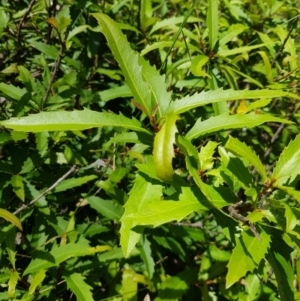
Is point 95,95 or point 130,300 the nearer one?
point 130,300

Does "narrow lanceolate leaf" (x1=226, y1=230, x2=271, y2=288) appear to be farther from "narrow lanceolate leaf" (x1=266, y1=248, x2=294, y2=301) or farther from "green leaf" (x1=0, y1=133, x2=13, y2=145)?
"green leaf" (x1=0, y1=133, x2=13, y2=145)

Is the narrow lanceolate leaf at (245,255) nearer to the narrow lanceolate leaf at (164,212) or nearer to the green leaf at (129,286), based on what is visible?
the narrow lanceolate leaf at (164,212)

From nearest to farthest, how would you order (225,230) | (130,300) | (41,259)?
(225,230) < (41,259) < (130,300)

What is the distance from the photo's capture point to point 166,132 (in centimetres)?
81

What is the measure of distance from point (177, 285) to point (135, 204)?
2.84ft

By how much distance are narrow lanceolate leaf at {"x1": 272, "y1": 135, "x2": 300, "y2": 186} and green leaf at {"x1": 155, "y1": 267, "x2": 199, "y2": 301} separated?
889mm

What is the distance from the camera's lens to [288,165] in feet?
3.35

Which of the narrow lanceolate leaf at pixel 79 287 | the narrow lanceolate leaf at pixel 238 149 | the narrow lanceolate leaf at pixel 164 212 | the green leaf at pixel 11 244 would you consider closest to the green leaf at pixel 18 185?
the green leaf at pixel 11 244

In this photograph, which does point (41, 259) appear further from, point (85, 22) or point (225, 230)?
point (85, 22)

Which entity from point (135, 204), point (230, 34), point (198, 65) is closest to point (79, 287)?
point (135, 204)

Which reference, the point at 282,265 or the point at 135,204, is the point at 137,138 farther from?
the point at 282,265

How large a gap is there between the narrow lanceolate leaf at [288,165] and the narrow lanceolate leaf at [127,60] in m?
0.39

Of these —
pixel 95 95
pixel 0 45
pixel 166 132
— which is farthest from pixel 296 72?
pixel 0 45

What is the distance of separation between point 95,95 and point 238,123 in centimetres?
89
